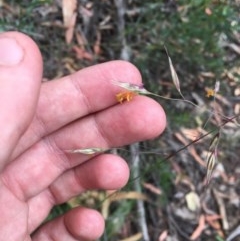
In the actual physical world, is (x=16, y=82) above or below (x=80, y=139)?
above

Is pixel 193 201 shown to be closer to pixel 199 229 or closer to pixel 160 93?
pixel 199 229

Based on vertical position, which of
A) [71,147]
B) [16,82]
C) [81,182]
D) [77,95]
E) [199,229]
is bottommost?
[199,229]

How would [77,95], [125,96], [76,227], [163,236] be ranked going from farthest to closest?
[163,236]
[76,227]
[77,95]
[125,96]

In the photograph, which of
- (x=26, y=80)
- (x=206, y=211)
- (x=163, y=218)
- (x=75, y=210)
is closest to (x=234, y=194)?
(x=206, y=211)

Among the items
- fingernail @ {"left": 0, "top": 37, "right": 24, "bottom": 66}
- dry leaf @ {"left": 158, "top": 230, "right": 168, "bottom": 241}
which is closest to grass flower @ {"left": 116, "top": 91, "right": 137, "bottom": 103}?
fingernail @ {"left": 0, "top": 37, "right": 24, "bottom": 66}

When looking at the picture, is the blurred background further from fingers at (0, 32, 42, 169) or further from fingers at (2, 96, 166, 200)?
fingers at (0, 32, 42, 169)

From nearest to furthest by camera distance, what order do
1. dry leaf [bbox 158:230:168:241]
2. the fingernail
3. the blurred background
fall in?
the fingernail
the blurred background
dry leaf [bbox 158:230:168:241]

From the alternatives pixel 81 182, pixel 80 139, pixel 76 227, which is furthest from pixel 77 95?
pixel 76 227
